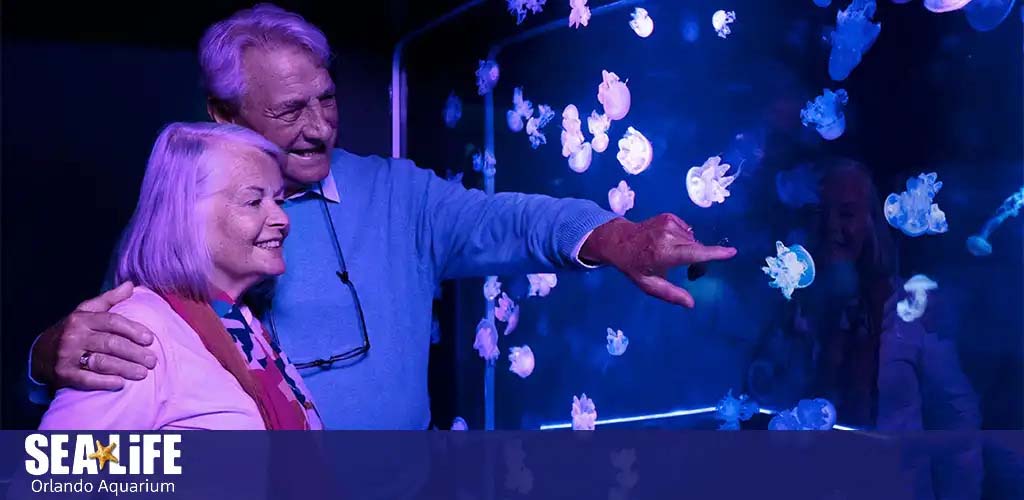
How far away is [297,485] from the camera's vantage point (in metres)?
1.93

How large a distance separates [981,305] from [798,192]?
417mm

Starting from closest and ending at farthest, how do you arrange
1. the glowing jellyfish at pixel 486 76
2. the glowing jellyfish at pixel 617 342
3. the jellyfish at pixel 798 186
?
the jellyfish at pixel 798 186 < the glowing jellyfish at pixel 617 342 < the glowing jellyfish at pixel 486 76

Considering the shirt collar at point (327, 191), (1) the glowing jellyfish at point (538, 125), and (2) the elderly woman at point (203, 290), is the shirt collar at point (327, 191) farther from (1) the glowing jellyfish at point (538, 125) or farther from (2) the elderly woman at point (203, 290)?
(1) the glowing jellyfish at point (538, 125)

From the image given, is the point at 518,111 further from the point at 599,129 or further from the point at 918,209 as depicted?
the point at 918,209

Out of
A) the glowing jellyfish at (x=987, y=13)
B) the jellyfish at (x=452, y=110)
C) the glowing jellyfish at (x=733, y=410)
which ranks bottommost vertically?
the glowing jellyfish at (x=733, y=410)

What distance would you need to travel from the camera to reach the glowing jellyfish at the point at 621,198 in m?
2.34

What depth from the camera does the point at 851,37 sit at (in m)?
1.84

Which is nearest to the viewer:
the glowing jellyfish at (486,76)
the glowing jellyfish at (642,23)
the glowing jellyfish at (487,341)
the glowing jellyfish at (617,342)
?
the glowing jellyfish at (642,23)

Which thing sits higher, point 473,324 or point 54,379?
point 473,324

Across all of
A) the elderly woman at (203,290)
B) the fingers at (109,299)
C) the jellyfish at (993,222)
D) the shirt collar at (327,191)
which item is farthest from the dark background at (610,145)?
the fingers at (109,299)

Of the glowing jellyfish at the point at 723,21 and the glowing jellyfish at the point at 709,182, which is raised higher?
the glowing jellyfish at the point at 723,21

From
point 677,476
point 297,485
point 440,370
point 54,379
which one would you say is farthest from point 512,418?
point 54,379

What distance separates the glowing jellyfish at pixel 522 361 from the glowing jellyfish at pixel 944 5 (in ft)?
4.62

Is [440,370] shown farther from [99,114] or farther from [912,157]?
[912,157]
